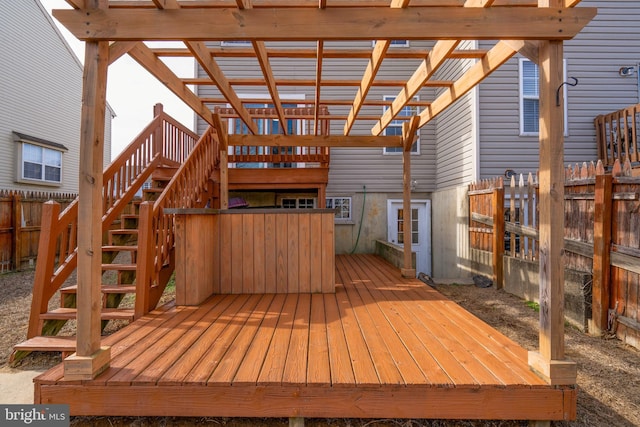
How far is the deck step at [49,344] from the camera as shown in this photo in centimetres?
276

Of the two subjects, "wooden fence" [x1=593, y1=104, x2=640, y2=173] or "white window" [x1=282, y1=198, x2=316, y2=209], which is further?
"white window" [x1=282, y1=198, x2=316, y2=209]

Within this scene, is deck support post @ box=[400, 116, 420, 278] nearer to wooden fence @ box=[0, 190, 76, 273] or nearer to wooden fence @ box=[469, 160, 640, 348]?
wooden fence @ box=[469, 160, 640, 348]

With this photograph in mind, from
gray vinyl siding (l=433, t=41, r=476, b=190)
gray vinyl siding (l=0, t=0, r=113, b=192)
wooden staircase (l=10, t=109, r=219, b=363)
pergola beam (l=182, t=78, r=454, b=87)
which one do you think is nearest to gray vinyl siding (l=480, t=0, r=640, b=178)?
gray vinyl siding (l=433, t=41, r=476, b=190)

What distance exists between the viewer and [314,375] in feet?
6.72

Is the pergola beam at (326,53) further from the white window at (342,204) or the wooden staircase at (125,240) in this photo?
the white window at (342,204)

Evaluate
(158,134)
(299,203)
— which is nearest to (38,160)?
(158,134)

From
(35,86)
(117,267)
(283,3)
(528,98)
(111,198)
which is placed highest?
(35,86)

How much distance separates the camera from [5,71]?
10.1 m

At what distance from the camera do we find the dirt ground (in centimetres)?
210

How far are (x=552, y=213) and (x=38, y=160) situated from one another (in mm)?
14549

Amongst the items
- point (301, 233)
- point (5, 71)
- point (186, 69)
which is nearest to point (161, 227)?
point (301, 233)

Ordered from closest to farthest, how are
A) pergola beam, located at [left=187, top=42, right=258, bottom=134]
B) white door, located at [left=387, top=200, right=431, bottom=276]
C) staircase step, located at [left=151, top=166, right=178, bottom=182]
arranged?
pergola beam, located at [left=187, top=42, right=258, bottom=134]
staircase step, located at [left=151, top=166, right=178, bottom=182]
white door, located at [left=387, top=200, right=431, bottom=276]

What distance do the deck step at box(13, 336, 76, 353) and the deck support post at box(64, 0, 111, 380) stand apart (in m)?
0.89

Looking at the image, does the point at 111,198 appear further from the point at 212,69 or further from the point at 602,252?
the point at 602,252
